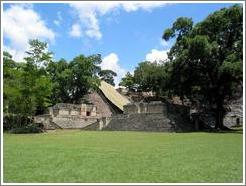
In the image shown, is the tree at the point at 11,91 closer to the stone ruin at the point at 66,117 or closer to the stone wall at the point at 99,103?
the stone ruin at the point at 66,117

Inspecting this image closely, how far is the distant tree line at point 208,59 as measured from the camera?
110 ft

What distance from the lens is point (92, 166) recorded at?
11414 mm

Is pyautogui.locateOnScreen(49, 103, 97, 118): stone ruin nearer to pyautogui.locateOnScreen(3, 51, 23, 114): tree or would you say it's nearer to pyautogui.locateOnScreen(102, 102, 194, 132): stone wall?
pyautogui.locateOnScreen(102, 102, 194, 132): stone wall

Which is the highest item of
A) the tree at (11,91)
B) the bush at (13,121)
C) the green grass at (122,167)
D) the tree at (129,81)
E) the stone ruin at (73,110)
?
the tree at (129,81)

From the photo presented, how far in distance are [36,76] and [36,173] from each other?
1090 inches

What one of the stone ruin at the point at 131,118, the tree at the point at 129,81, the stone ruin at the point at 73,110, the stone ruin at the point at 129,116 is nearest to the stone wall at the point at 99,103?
the stone ruin at the point at 129,116

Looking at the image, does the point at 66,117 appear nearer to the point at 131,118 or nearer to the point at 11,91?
the point at 131,118

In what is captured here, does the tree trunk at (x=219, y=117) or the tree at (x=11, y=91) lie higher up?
the tree at (x=11, y=91)

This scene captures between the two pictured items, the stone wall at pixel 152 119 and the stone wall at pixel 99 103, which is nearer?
the stone wall at pixel 152 119

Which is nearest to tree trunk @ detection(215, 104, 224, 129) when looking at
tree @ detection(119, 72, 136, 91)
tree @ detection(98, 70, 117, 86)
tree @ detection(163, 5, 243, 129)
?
tree @ detection(163, 5, 243, 129)

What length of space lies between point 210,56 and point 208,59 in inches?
14.5

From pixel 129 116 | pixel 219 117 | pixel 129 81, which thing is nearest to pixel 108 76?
pixel 129 81

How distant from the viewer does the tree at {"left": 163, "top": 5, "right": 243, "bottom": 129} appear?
33.5 m

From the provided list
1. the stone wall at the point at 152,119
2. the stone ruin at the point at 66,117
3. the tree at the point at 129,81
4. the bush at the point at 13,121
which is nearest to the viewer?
the stone wall at the point at 152,119
